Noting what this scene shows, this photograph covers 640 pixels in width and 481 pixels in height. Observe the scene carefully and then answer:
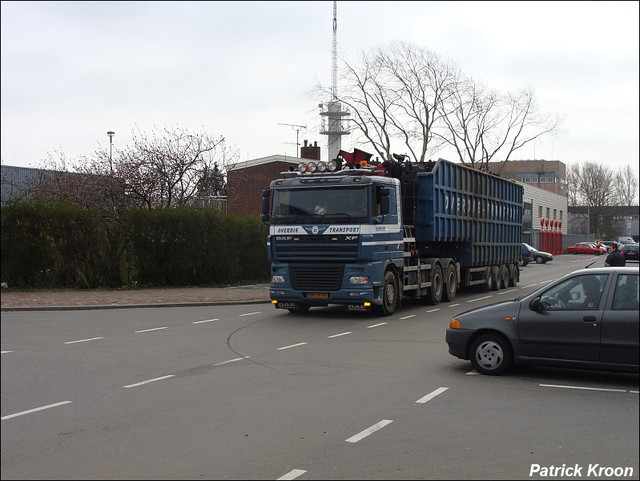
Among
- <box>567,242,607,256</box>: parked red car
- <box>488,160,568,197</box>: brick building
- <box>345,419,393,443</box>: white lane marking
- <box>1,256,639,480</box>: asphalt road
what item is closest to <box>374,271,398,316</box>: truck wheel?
<box>1,256,639,480</box>: asphalt road

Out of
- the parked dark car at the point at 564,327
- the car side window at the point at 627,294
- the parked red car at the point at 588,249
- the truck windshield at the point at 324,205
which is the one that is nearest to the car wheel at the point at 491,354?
the parked dark car at the point at 564,327

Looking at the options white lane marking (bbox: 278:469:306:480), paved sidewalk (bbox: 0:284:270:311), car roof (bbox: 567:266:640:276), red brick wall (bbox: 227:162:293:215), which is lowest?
white lane marking (bbox: 278:469:306:480)

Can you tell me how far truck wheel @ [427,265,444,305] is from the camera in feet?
61.3

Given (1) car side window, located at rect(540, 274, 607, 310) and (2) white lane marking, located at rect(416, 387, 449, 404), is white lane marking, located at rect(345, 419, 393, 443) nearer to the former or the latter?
(2) white lane marking, located at rect(416, 387, 449, 404)

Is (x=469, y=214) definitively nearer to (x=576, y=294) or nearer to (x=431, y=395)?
(x=576, y=294)

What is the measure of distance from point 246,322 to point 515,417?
8.78 metres

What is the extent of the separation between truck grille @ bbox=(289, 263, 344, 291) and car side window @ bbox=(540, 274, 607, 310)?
6951mm

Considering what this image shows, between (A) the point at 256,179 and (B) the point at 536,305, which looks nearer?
(B) the point at 536,305

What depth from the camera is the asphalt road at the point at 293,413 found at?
510cm

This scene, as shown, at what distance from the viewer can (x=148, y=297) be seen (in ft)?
61.8

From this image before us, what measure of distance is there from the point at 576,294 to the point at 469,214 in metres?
12.9

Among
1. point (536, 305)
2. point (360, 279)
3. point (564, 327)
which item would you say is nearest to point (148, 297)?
point (360, 279)

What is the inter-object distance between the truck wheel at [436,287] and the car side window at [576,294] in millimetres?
10196

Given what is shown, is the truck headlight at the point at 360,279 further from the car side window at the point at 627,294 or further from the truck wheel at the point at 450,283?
the car side window at the point at 627,294
